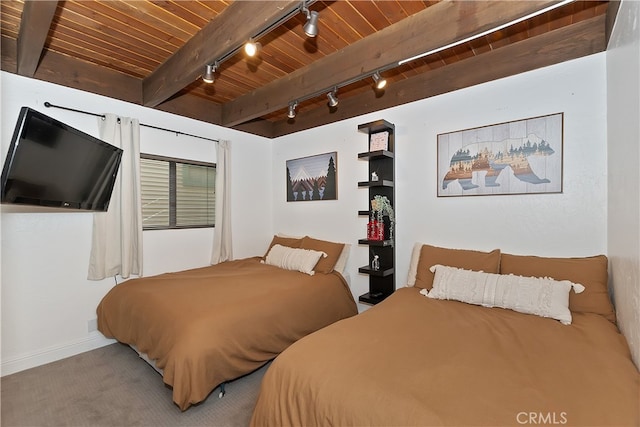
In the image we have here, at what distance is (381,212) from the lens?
117 inches

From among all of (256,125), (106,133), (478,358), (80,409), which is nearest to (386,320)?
(478,358)

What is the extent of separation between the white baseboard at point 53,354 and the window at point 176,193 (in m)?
1.15

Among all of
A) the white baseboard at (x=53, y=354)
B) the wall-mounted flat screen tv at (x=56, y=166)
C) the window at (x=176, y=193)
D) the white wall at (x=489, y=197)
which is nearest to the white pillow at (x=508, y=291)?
the white wall at (x=489, y=197)

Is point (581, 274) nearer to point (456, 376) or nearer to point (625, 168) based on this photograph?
point (625, 168)

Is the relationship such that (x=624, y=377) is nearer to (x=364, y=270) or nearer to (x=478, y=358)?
(x=478, y=358)

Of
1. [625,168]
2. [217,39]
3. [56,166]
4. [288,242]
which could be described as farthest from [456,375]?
[56,166]

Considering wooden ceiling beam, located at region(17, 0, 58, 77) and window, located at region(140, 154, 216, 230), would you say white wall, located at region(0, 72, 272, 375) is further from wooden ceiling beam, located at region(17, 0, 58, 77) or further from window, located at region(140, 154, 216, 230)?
wooden ceiling beam, located at region(17, 0, 58, 77)

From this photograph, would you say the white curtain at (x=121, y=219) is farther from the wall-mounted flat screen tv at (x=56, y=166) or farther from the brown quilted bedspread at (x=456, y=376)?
the brown quilted bedspread at (x=456, y=376)

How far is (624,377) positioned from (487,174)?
Result: 65.1 inches

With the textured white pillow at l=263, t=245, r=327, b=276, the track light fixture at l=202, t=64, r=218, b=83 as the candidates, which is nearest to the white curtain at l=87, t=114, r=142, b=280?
Result: the track light fixture at l=202, t=64, r=218, b=83

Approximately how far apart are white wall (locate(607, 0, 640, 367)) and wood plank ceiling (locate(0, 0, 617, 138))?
0.35 m

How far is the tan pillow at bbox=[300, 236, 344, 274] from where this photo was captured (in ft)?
10.1

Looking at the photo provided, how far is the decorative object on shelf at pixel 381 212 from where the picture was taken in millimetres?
2939

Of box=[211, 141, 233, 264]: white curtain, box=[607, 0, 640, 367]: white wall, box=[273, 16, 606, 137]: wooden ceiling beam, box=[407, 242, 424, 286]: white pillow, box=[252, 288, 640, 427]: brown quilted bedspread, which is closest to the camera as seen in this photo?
box=[252, 288, 640, 427]: brown quilted bedspread
